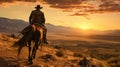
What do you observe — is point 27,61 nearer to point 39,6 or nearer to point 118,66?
point 39,6

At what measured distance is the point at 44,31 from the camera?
17312 mm

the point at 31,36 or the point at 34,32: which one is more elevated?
the point at 34,32

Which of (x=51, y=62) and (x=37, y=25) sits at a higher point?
(x=37, y=25)

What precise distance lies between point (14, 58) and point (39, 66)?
2320mm

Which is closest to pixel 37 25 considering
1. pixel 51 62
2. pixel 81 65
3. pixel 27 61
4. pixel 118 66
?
pixel 27 61

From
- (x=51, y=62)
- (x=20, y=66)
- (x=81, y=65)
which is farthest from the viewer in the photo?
(x=81, y=65)

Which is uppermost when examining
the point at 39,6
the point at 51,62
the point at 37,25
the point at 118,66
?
the point at 39,6

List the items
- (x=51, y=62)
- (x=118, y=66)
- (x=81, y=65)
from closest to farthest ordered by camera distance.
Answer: (x=51, y=62) < (x=81, y=65) < (x=118, y=66)

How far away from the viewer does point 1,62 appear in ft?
56.7

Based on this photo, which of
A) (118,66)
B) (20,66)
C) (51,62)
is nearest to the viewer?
(20,66)

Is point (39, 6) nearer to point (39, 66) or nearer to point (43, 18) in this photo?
point (43, 18)

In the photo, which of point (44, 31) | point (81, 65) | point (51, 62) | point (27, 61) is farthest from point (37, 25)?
point (81, 65)

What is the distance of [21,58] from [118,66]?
10.9 m

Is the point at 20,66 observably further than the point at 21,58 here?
No
